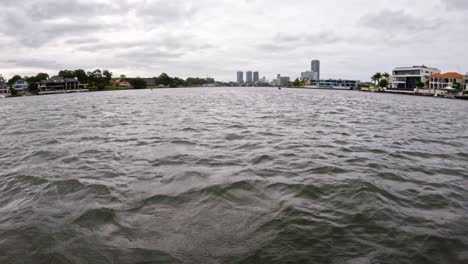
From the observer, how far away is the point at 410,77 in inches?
4144

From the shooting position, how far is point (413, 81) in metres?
104

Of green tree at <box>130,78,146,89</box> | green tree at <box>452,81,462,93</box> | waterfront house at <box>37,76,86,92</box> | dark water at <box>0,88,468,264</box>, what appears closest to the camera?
dark water at <box>0,88,468,264</box>

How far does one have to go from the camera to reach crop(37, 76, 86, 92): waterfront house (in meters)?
125

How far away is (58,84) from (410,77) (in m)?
149

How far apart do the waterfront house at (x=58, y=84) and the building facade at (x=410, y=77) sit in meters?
142

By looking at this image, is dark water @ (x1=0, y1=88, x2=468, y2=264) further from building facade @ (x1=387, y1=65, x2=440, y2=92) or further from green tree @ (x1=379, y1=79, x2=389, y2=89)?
green tree @ (x1=379, y1=79, x2=389, y2=89)

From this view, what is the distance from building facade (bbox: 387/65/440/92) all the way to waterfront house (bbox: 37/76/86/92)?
14238 cm

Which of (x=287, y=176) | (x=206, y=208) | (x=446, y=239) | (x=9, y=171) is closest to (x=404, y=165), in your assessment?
(x=287, y=176)

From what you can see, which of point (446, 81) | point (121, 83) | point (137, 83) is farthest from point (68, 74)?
point (446, 81)

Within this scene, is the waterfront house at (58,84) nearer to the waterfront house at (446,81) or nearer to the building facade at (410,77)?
the building facade at (410,77)

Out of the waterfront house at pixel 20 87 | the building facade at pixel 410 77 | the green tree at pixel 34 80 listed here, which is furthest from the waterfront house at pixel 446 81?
the waterfront house at pixel 20 87

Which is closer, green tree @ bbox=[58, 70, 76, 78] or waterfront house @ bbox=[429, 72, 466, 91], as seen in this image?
waterfront house @ bbox=[429, 72, 466, 91]

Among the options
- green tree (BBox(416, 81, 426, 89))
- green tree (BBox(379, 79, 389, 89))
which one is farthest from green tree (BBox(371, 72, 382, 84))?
green tree (BBox(416, 81, 426, 89))

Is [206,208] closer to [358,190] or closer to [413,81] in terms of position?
[358,190]
